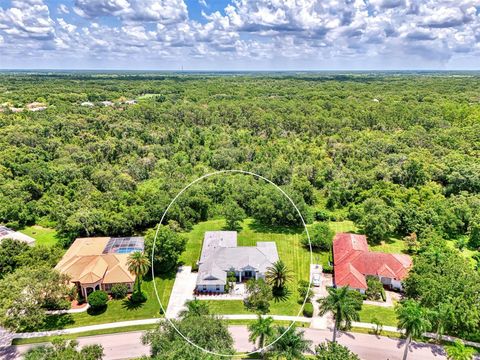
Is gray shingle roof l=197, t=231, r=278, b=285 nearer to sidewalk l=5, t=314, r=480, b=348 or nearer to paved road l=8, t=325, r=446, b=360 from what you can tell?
sidewalk l=5, t=314, r=480, b=348

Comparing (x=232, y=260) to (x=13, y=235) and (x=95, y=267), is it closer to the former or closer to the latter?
(x=95, y=267)

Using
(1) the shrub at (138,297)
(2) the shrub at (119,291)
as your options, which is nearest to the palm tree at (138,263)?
(1) the shrub at (138,297)

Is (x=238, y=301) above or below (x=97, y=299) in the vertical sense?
below

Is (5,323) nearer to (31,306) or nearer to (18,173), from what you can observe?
(31,306)

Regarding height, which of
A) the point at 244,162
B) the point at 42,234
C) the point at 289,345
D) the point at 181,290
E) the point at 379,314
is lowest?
the point at 42,234

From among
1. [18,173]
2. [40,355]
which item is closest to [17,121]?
[18,173]

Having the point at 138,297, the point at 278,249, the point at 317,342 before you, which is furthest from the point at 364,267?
the point at 138,297

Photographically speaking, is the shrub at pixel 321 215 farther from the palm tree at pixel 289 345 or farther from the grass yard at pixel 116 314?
the palm tree at pixel 289 345
